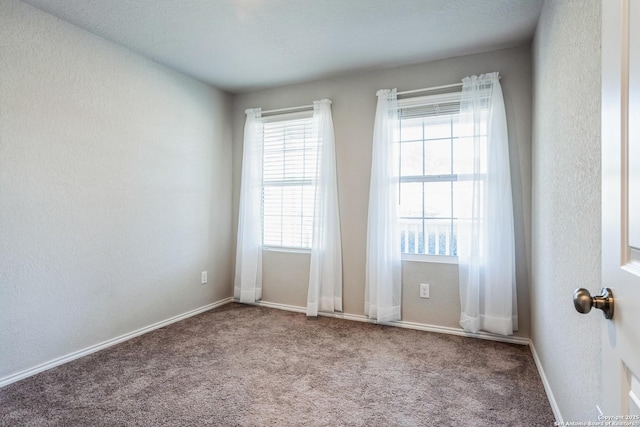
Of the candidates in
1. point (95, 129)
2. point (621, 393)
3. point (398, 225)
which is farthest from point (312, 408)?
point (95, 129)

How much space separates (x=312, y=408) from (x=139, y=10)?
274 cm

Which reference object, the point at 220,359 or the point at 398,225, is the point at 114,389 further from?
the point at 398,225

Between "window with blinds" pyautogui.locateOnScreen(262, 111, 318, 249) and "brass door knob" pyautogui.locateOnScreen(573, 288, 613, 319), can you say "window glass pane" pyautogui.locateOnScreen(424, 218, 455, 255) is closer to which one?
"window with blinds" pyautogui.locateOnScreen(262, 111, 318, 249)

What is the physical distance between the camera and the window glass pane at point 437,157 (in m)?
3.00

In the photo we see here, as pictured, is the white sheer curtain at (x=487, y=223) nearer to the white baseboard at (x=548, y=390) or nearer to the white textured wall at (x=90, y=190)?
the white baseboard at (x=548, y=390)

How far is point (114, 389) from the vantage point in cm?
199

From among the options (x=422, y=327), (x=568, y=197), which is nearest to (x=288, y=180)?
(x=422, y=327)

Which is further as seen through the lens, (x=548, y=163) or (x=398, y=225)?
(x=398, y=225)

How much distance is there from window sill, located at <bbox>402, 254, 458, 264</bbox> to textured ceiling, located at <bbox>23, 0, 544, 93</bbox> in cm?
176

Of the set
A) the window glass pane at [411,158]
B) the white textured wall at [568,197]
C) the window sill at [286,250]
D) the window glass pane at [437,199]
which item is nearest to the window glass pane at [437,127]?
the window glass pane at [411,158]

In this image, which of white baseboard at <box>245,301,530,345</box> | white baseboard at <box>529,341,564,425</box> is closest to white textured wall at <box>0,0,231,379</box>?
white baseboard at <box>245,301,530,345</box>

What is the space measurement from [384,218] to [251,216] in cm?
149

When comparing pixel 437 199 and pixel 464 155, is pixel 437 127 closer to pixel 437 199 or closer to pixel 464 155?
pixel 464 155

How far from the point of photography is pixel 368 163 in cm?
324
